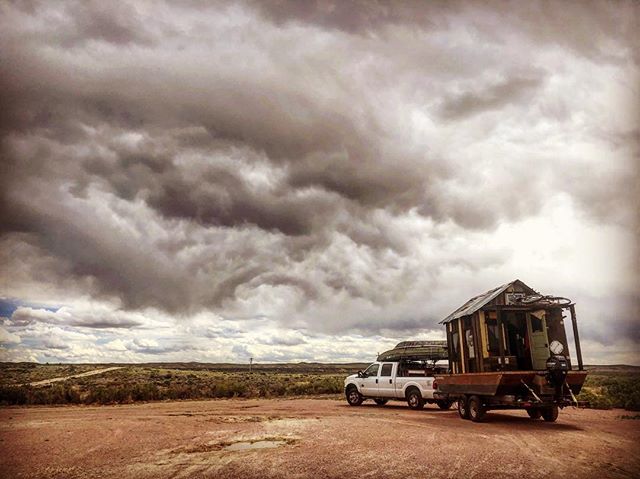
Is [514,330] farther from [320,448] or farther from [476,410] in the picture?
[320,448]

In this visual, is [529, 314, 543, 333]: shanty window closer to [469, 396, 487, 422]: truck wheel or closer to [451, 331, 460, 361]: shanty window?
[451, 331, 460, 361]: shanty window

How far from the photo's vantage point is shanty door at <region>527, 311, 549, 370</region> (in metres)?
16.3

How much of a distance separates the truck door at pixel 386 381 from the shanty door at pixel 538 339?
5.90m

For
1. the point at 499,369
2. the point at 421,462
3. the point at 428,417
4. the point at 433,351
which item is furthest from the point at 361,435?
the point at 433,351

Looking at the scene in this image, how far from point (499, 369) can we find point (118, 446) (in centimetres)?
1163

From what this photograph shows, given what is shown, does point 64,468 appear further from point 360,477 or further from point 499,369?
point 499,369

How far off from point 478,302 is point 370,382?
6471 millimetres

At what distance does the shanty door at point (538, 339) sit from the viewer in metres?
16.3

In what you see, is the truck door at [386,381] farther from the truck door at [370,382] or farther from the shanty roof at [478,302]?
the shanty roof at [478,302]

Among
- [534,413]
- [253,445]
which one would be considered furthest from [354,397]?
[253,445]

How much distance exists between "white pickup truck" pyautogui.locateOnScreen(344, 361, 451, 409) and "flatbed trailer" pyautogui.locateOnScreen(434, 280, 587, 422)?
1327mm

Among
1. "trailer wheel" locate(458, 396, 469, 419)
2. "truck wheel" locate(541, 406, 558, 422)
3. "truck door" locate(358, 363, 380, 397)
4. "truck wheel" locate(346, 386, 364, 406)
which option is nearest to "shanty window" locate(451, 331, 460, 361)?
"trailer wheel" locate(458, 396, 469, 419)

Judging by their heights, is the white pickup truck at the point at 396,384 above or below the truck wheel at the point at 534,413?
above

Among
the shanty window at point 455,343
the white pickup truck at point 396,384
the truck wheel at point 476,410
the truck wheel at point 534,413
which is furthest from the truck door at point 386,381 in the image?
the truck wheel at point 534,413
